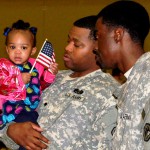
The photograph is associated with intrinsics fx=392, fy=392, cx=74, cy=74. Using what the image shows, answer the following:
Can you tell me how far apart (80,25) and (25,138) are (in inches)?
29.3

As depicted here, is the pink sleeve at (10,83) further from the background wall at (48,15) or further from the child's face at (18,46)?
the background wall at (48,15)

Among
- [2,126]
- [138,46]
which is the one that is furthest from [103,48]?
[2,126]

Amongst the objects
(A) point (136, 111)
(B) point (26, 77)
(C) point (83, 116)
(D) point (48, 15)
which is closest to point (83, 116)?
(C) point (83, 116)

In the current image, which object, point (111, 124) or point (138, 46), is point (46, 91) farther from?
point (138, 46)

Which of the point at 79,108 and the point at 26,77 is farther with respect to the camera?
the point at 26,77

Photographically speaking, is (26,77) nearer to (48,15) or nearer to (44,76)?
(44,76)

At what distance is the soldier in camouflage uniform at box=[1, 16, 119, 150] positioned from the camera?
215 cm

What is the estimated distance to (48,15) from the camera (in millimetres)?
5684

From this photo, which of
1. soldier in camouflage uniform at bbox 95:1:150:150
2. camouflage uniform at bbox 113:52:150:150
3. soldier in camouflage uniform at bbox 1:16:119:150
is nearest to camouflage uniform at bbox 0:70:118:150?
soldier in camouflage uniform at bbox 1:16:119:150

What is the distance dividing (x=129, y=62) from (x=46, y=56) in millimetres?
900

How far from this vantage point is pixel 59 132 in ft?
7.21

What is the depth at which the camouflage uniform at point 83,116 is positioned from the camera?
212 centimetres

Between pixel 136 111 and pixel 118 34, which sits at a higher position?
pixel 118 34

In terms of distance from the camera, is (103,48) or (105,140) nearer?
(103,48)
